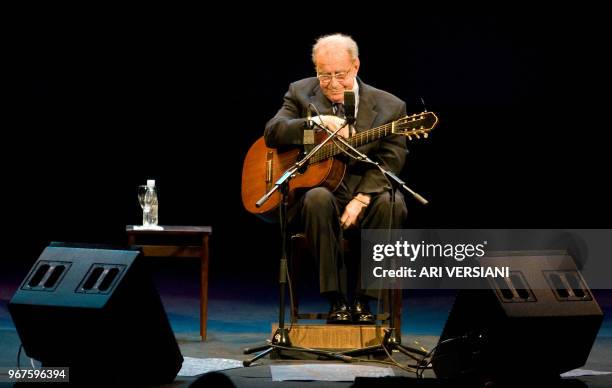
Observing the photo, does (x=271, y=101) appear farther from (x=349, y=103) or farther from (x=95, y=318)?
(x=95, y=318)

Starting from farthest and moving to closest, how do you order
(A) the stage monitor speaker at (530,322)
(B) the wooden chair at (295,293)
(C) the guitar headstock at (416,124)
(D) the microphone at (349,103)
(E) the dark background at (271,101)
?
(E) the dark background at (271,101), (B) the wooden chair at (295,293), (C) the guitar headstock at (416,124), (D) the microphone at (349,103), (A) the stage monitor speaker at (530,322)

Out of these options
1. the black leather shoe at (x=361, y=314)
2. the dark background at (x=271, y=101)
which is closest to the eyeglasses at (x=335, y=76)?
the black leather shoe at (x=361, y=314)

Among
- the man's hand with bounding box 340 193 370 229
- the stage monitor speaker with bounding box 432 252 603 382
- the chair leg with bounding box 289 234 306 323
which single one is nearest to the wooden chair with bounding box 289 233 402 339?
the chair leg with bounding box 289 234 306 323

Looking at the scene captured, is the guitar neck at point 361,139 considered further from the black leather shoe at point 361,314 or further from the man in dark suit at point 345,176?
the black leather shoe at point 361,314

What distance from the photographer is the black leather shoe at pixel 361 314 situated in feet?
13.3

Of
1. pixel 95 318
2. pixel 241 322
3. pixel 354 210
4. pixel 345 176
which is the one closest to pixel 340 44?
pixel 345 176

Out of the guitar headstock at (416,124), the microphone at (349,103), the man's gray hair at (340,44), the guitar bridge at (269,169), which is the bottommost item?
the guitar bridge at (269,169)

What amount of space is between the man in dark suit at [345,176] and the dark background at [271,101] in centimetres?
134

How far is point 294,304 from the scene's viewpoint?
4.18 m

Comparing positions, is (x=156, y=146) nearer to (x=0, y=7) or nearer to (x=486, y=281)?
(x=0, y=7)

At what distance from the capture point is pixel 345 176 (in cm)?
435

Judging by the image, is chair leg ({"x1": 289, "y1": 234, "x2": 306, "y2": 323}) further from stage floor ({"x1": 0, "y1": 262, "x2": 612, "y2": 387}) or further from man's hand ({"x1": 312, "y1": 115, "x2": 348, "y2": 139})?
man's hand ({"x1": 312, "y1": 115, "x2": 348, "y2": 139})

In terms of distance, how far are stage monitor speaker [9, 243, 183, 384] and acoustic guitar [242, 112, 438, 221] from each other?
3.88 feet

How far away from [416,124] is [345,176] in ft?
1.74
